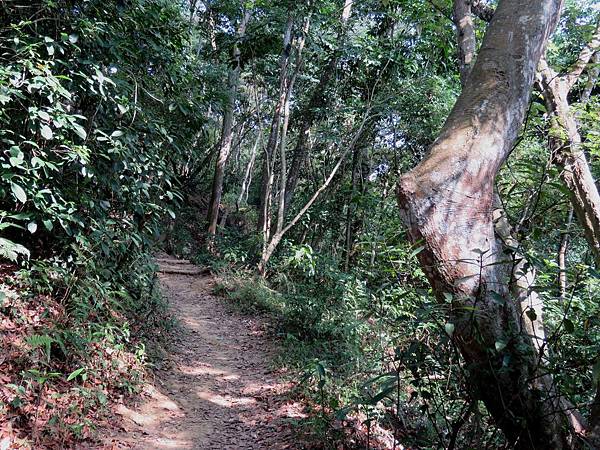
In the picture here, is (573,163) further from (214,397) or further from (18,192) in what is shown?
(18,192)

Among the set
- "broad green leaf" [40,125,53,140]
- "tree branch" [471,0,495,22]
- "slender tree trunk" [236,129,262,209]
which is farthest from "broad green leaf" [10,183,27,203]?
"slender tree trunk" [236,129,262,209]

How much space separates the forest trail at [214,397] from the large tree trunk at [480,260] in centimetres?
248

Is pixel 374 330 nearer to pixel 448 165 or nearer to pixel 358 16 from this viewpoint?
pixel 448 165

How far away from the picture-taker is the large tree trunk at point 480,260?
226 centimetres

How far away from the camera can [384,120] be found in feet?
38.7

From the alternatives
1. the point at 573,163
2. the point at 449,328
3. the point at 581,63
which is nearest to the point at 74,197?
the point at 449,328

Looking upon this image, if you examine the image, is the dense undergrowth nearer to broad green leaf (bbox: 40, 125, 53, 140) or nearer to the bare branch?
broad green leaf (bbox: 40, 125, 53, 140)

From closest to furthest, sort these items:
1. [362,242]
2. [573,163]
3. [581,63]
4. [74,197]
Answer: [74,197], [573,163], [581,63], [362,242]

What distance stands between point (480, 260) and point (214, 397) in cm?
439

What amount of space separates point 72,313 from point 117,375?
2.84ft

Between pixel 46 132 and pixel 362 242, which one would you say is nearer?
pixel 46 132

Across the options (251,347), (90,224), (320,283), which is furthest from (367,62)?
(90,224)

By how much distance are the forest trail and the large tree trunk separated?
8.15 feet

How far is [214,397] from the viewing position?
17.9 ft
